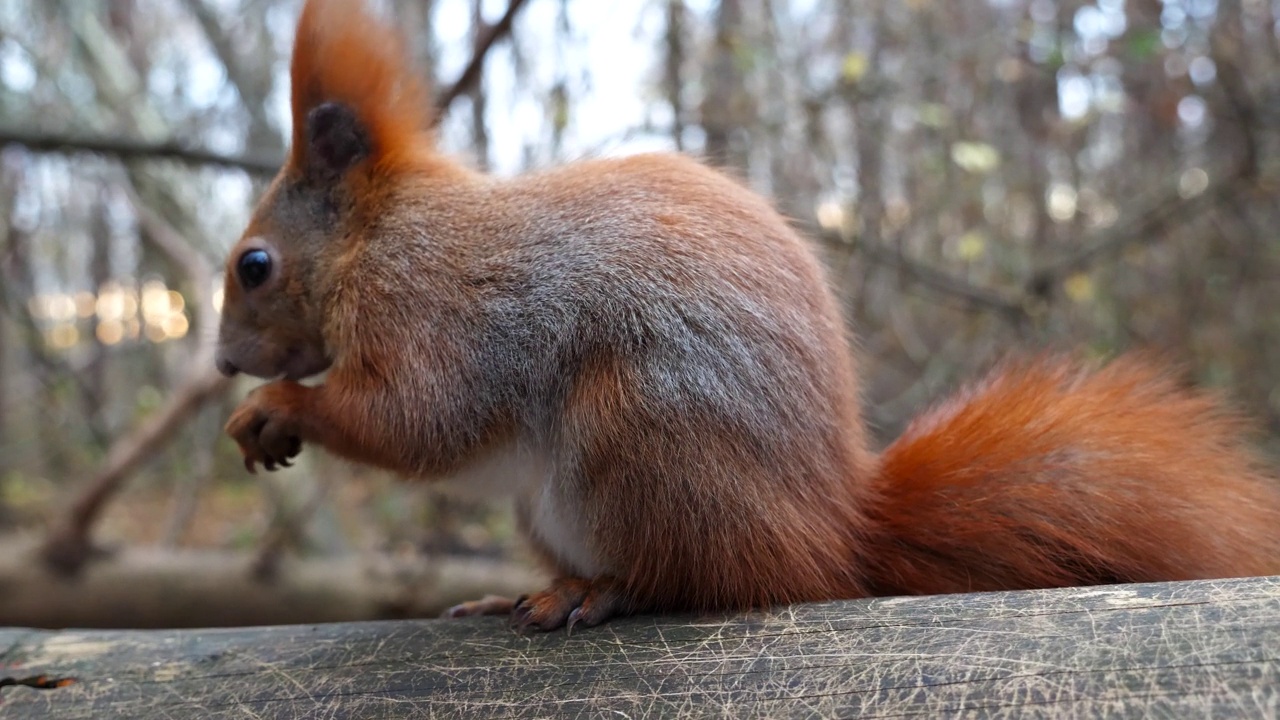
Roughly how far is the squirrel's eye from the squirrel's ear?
0.66 feet

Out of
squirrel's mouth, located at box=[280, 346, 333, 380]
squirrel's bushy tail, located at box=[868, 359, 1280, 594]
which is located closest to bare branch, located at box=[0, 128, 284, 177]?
squirrel's mouth, located at box=[280, 346, 333, 380]

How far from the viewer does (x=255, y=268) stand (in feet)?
6.36

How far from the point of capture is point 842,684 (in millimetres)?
1219

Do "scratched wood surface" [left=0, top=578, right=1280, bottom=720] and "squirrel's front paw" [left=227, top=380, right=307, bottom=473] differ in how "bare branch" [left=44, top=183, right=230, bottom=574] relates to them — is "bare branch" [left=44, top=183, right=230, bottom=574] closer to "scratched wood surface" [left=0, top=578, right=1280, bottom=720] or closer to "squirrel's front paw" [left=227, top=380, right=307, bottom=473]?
"squirrel's front paw" [left=227, top=380, right=307, bottom=473]

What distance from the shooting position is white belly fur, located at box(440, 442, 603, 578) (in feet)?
5.13

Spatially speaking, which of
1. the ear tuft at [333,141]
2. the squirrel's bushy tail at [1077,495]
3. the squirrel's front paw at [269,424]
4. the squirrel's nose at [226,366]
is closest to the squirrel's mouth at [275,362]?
the squirrel's nose at [226,366]

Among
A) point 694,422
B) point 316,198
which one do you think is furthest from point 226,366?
point 694,422

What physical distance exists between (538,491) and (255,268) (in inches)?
31.7

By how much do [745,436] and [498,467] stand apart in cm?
49

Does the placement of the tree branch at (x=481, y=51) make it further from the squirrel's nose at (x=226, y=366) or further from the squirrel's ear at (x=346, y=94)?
the squirrel's nose at (x=226, y=366)

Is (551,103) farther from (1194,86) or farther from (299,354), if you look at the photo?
(1194,86)

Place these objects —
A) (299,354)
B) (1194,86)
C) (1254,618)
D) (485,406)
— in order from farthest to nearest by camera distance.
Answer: (1194,86)
(299,354)
(485,406)
(1254,618)

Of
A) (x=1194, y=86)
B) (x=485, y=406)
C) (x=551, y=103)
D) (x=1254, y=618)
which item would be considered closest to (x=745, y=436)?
(x=485, y=406)

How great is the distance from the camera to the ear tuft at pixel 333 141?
6.36 feet
